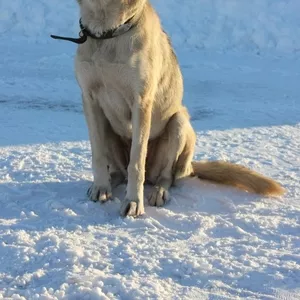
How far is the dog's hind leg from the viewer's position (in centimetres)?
335

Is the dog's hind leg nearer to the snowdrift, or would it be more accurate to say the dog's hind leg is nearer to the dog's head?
the dog's head

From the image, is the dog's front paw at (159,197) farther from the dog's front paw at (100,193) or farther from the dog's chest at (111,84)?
the dog's chest at (111,84)

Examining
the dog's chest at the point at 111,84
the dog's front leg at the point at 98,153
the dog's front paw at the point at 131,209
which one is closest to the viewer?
the dog's chest at the point at 111,84

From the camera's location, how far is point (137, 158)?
3023 mm

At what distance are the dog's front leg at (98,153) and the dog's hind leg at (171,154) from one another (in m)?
0.30

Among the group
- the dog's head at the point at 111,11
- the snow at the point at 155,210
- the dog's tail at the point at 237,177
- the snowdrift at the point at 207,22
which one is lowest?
the snow at the point at 155,210

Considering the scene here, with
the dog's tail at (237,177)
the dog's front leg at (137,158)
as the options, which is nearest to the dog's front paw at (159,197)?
the dog's front leg at (137,158)

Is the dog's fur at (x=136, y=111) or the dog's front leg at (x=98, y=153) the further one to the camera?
the dog's front leg at (x=98, y=153)

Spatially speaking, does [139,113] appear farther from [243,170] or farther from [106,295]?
[106,295]

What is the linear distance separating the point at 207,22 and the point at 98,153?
649 cm

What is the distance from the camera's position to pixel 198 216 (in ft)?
9.80

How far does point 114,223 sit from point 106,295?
80 centimetres

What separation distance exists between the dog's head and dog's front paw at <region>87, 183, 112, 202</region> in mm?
898

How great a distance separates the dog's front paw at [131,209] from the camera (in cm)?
298
